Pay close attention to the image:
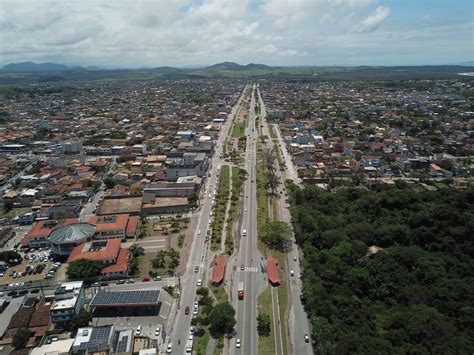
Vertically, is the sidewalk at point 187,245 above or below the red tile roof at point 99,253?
below

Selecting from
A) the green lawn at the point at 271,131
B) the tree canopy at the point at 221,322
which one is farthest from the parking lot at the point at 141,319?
the green lawn at the point at 271,131

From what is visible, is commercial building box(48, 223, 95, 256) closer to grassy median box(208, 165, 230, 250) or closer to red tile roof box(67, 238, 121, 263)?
red tile roof box(67, 238, 121, 263)

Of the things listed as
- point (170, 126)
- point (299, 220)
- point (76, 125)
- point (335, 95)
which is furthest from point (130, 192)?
point (335, 95)

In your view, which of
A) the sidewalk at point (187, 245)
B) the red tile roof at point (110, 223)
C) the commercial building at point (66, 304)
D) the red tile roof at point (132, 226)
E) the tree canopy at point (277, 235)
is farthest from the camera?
the red tile roof at point (132, 226)

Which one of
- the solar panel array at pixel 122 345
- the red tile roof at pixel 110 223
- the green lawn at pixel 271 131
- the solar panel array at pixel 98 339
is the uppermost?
the red tile roof at pixel 110 223

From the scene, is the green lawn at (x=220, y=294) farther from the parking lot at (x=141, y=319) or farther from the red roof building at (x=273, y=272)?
the red roof building at (x=273, y=272)

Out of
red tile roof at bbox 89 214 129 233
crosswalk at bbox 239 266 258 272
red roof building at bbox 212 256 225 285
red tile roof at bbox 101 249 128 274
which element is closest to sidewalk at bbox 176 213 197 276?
red roof building at bbox 212 256 225 285
